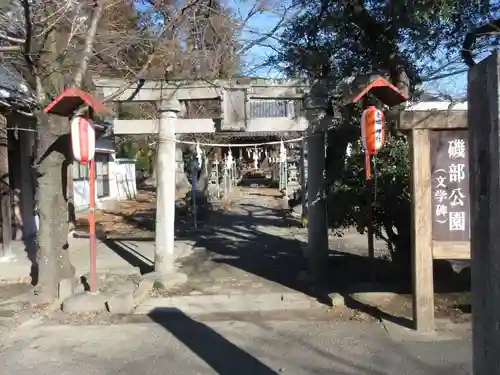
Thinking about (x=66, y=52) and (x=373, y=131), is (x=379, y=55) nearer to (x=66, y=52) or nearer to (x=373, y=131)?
(x=373, y=131)

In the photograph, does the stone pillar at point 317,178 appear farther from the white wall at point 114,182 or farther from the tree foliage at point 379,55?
the white wall at point 114,182

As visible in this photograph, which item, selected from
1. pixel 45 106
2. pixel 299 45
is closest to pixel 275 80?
pixel 299 45

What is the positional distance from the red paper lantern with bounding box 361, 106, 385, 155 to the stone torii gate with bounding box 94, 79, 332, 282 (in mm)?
2110

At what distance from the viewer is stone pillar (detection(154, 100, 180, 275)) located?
30.9 feet

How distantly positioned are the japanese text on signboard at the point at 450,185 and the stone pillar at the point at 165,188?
504 cm

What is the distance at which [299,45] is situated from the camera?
31.6 feet

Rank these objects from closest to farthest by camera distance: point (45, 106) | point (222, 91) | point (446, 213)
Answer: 1. point (446, 213)
2. point (45, 106)
3. point (222, 91)

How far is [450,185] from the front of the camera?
5969 millimetres

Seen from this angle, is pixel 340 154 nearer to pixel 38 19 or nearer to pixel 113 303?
pixel 113 303

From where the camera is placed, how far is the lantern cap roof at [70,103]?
7.22 metres

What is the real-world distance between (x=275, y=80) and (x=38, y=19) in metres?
4.14

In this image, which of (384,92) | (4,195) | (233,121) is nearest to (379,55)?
(384,92)

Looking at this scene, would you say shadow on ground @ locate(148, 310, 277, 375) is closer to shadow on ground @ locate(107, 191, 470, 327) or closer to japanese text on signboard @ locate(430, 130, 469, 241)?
shadow on ground @ locate(107, 191, 470, 327)

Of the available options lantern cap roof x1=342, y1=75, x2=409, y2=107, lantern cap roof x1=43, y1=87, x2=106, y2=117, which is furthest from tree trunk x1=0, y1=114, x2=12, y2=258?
lantern cap roof x1=342, y1=75, x2=409, y2=107
